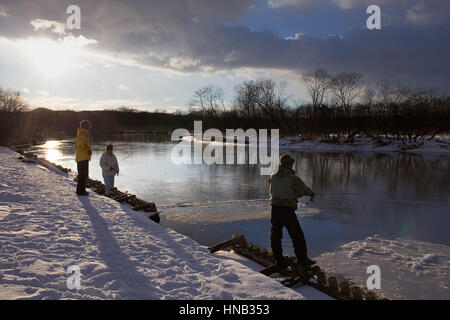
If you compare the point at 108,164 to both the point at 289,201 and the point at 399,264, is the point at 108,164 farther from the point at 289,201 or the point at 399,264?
the point at 399,264

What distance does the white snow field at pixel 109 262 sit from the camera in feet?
11.4

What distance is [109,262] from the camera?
4207 mm

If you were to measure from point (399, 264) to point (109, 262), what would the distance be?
4948mm

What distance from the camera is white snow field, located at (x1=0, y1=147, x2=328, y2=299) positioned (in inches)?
137

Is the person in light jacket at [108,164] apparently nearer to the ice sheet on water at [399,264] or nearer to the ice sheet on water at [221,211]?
the ice sheet on water at [221,211]

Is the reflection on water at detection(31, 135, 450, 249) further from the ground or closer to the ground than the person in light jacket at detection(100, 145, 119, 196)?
closer to the ground

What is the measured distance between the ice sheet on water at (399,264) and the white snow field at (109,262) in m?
1.59

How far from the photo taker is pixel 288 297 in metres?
3.65

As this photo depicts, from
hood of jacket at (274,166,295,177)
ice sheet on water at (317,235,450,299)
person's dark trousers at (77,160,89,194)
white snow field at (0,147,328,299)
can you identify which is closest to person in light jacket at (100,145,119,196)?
person's dark trousers at (77,160,89,194)

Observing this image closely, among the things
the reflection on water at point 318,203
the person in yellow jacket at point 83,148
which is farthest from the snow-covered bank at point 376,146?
the person in yellow jacket at point 83,148

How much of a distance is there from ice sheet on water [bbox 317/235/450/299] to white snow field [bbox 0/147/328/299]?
62.6 inches

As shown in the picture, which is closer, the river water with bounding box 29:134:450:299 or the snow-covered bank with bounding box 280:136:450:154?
the river water with bounding box 29:134:450:299

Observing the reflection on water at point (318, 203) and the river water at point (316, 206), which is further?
the reflection on water at point (318, 203)

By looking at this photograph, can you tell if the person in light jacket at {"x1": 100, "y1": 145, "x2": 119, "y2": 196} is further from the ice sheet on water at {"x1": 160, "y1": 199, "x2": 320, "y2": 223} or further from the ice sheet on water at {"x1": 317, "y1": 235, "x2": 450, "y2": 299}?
the ice sheet on water at {"x1": 317, "y1": 235, "x2": 450, "y2": 299}
